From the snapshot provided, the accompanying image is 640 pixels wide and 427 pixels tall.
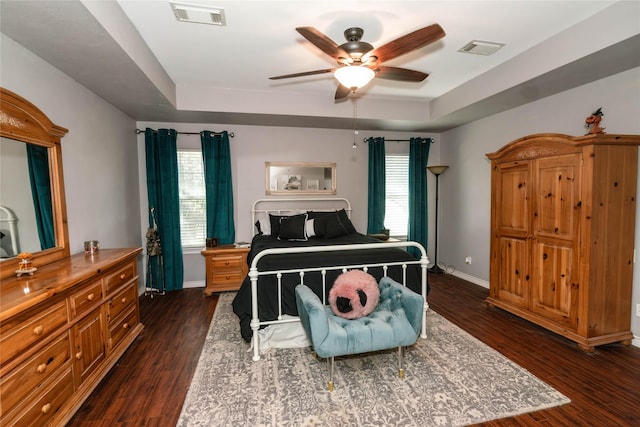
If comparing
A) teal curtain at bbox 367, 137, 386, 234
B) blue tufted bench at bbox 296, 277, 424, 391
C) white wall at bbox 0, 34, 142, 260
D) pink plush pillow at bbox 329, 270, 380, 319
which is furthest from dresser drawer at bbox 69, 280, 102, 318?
teal curtain at bbox 367, 137, 386, 234

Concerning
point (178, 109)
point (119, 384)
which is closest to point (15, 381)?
point (119, 384)

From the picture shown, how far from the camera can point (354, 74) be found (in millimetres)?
2395

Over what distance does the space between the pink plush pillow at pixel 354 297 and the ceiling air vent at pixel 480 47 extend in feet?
7.70

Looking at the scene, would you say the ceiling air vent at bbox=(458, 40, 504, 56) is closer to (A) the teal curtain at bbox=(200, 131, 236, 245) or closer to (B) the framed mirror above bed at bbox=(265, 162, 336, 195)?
(B) the framed mirror above bed at bbox=(265, 162, 336, 195)

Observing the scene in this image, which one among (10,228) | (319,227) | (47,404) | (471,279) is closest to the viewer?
(47,404)

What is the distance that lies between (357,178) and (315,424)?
12.7ft

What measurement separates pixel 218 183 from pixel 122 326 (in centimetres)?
241

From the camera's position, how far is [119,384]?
7.58ft

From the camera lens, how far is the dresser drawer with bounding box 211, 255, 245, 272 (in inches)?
171

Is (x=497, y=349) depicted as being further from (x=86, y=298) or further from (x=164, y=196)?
(x=164, y=196)

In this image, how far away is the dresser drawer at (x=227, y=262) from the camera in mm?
4336

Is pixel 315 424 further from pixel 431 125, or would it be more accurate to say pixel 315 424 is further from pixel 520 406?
pixel 431 125

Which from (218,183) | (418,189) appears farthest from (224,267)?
(418,189)

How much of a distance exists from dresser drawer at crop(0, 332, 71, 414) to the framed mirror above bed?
333 centimetres
